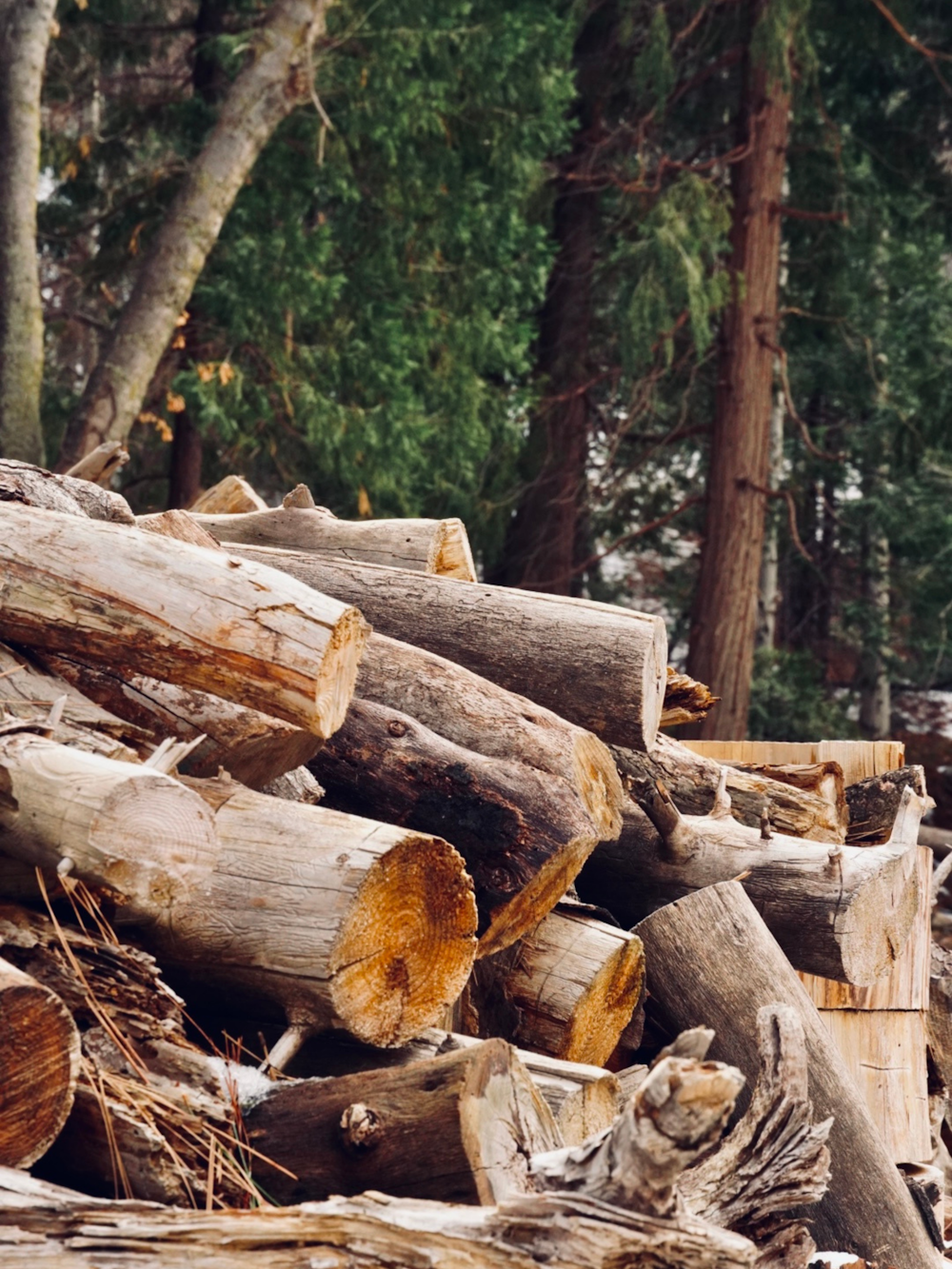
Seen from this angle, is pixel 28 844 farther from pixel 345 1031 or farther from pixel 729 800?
pixel 729 800

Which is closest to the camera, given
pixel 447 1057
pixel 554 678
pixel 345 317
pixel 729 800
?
pixel 447 1057

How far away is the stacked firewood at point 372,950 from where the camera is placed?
2.29 m

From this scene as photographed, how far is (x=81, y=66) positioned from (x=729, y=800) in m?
10.1

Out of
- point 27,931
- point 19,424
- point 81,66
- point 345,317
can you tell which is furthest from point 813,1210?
point 81,66

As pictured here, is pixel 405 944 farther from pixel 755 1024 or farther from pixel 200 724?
pixel 755 1024

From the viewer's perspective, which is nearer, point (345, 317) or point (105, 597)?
point (105, 597)

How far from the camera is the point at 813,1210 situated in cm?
371

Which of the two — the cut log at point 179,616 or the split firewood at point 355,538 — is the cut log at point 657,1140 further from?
the split firewood at point 355,538

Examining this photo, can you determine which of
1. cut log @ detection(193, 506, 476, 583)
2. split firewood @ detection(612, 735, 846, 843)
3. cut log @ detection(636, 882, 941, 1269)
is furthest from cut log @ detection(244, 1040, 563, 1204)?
cut log @ detection(193, 506, 476, 583)

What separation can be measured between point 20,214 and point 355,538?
565 cm

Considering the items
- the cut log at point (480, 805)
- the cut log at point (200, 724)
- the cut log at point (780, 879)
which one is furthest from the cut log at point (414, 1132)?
the cut log at point (780, 879)

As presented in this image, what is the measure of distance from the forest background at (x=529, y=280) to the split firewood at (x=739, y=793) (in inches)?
226

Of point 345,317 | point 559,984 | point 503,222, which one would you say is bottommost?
point 559,984

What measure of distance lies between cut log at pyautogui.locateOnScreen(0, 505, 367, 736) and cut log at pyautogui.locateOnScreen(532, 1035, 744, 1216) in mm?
1103
